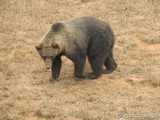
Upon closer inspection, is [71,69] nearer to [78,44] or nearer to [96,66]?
[96,66]

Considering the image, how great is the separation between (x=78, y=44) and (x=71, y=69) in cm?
107

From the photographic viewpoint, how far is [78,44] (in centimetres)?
888

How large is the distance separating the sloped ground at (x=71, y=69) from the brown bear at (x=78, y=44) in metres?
0.32

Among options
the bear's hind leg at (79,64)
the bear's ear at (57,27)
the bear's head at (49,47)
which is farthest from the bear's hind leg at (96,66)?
the bear's ear at (57,27)

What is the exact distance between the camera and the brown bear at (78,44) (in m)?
8.59

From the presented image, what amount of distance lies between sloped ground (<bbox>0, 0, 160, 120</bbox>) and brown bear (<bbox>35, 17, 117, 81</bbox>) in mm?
319

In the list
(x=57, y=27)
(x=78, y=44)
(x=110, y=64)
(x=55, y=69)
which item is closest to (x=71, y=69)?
(x=55, y=69)

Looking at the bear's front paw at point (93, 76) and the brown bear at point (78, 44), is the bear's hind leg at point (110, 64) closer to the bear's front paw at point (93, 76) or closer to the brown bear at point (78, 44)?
the brown bear at point (78, 44)

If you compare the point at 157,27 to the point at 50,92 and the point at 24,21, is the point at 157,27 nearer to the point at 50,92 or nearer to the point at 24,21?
the point at 24,21

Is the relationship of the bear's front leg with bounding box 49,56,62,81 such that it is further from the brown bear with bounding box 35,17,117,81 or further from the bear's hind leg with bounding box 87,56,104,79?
the bear's hind leg with bounding box 87,56,104,79

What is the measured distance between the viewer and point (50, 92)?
846 centimetres

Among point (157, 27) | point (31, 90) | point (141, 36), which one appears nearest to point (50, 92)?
point (31, 90)

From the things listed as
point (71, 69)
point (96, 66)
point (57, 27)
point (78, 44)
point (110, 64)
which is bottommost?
point (71, 69)

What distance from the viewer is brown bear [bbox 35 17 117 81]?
859 cm
